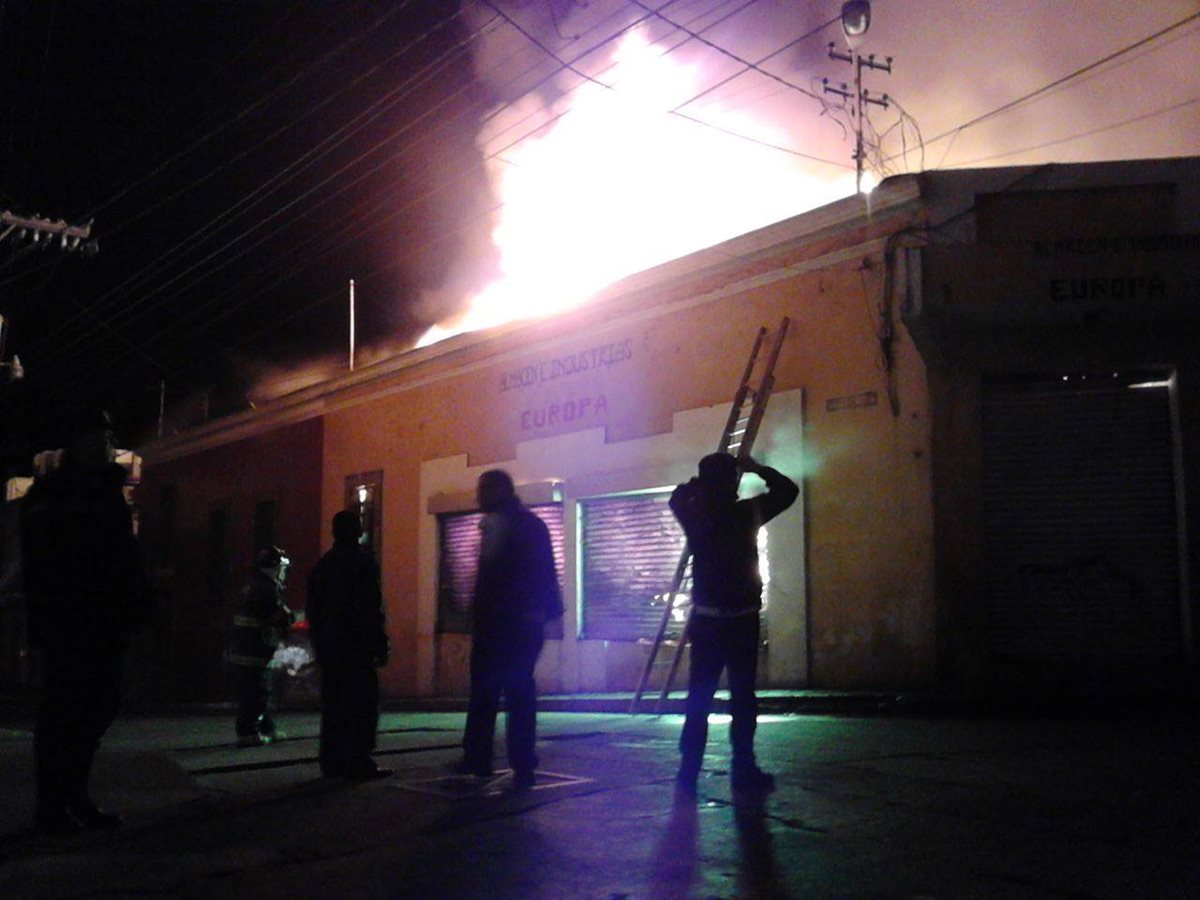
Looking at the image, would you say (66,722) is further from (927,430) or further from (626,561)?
(626,561)

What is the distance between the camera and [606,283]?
15.7 m

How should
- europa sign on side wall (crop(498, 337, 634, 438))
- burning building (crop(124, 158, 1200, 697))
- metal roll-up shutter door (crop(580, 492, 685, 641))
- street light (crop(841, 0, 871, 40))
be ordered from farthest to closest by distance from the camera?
street light (crop(841, 0, 871, 40)), europa sign on side wall (crop(498, 337, 634, 438)), metal roll-up shutter door (crop(580, 492, 685, 641)), burning building (crop(124, 158, 1200, 697))

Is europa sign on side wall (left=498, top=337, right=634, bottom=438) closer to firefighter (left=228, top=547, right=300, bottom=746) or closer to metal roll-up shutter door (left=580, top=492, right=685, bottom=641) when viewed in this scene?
metal roll-up shutter door (left=580, top=492, right=685, bottom=641)

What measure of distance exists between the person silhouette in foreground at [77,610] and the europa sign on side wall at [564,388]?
10.5 metres

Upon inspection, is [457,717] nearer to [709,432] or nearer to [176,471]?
[709,432]

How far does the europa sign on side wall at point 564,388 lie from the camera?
50.9 ft

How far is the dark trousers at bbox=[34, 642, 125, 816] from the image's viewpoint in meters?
4.89

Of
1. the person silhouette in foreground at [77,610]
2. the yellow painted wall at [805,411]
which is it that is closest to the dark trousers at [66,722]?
the person silhouette in foreground at [77,610]

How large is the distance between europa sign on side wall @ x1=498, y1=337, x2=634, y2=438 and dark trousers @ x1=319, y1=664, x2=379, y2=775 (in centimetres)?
905

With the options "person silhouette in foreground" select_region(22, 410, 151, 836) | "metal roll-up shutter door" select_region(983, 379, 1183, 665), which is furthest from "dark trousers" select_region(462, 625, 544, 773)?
"metal roll-up shutter door" select_region(983, 379, 1183, 665)

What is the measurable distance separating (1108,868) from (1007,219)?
8.60m

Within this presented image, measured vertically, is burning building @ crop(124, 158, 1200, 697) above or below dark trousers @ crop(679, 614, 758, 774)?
above

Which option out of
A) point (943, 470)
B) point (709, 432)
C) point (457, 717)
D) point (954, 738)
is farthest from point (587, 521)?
point (954, 738)

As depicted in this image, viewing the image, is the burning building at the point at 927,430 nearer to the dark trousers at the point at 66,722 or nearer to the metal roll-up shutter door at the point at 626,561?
the metal roll-up shutter door at the point at 626,561
